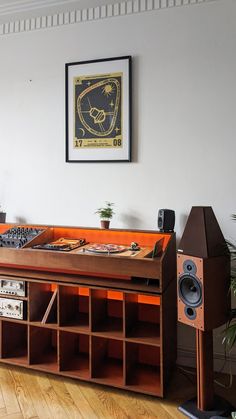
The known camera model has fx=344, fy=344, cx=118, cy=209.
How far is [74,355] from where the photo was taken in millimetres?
2377

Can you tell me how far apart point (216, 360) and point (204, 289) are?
0.89m

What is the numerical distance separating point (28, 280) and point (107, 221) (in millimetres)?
653

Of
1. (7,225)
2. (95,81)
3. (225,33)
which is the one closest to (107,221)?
(7,225)

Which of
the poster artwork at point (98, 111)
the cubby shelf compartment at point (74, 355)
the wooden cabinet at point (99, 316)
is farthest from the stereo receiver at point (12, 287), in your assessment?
the poster artwork at point (98, 111)

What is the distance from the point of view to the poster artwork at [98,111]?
2490 mm

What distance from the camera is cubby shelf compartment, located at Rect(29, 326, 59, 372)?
7.29ft

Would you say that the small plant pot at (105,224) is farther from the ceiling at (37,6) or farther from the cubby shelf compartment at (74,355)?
the ceiling at (37,6)

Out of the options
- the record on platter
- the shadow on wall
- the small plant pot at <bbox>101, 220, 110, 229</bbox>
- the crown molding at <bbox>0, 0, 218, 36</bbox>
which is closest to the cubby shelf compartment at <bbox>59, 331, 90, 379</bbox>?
the record on platter

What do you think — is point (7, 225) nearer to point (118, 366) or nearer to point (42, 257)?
point (42, 257)

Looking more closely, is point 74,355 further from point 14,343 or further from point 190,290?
point 190,290

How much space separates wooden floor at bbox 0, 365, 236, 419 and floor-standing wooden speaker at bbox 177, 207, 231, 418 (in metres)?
0.16

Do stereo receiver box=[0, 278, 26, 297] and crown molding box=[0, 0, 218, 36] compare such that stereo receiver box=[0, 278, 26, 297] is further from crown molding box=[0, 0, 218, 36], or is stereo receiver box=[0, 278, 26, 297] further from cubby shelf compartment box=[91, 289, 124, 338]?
crown molding box=[0, 0, 218, 36]

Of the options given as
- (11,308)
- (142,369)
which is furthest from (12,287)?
(142,369)

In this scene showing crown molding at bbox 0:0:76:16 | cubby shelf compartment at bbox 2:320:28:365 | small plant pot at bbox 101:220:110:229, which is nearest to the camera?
cubby shelf compartment at bbox 2:320:28:365
